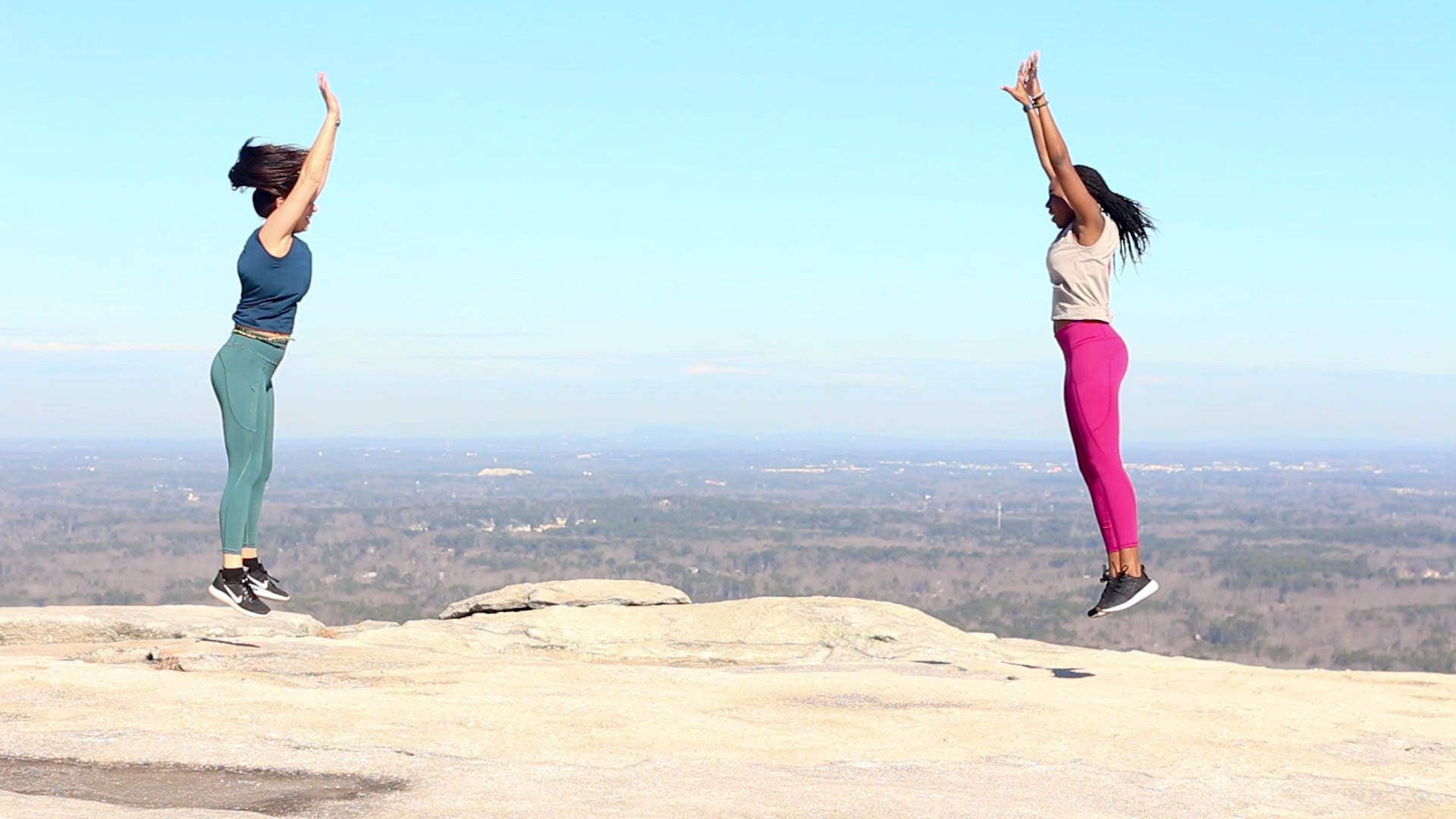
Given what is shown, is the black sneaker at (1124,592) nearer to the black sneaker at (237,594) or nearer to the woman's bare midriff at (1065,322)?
the woman's bare midriff at (1065,322)

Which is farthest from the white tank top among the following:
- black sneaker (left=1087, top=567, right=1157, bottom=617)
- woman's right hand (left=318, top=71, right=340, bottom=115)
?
woman's right hand (left=318, top=71, right=340, bottom=115)

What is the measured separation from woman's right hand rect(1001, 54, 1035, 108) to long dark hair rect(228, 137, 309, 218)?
19.2ft

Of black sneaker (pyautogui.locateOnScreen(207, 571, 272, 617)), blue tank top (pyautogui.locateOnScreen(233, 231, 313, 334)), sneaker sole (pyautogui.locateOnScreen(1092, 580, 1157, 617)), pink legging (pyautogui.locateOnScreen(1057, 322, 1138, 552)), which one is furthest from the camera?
black sneaker (pyautogui.locateOnScreen(207, 571, 272, 617))

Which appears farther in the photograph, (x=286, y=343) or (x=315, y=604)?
(x=315, y=604)

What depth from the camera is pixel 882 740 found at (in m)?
7.82

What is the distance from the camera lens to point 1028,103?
9.87 metres

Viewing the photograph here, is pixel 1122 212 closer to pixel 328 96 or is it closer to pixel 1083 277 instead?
pixel 1083 277

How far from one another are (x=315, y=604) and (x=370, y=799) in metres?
139

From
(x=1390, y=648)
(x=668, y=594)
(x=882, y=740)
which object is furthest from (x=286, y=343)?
(x=1390, y=648)

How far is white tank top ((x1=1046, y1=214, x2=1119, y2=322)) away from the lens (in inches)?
387

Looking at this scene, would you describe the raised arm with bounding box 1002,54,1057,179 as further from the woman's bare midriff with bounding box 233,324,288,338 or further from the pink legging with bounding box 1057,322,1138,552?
the woman's bare midriff with bounding box 233,324,288,338

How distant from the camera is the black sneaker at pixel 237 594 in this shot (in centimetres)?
1059

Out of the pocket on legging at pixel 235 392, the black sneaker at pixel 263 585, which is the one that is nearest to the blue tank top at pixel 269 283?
the pocket on legging at pixel 235 392

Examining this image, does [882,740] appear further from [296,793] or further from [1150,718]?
[296,793]
